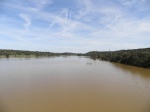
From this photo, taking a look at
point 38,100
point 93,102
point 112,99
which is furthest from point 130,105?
point 38,100

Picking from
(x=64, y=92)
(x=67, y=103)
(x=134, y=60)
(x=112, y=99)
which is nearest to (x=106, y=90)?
(x=112, y=99)

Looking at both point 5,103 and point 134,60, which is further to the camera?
point 134,60

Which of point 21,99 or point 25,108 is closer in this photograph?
point 25,108

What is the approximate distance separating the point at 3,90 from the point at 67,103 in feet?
14.8

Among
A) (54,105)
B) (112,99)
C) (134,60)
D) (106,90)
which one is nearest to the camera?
(54,105)

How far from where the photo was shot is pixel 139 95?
9.91 meters

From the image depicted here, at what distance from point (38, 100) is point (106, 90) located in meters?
4.60

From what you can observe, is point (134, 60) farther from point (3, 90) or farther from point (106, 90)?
point (3, 90)

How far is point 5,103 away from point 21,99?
0.85m

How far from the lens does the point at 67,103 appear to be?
323 inches

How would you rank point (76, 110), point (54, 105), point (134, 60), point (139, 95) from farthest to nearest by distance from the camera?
1. point (134, 60)
2. point (139, 95)
3. point (54, 105)
4. point (76, 110)

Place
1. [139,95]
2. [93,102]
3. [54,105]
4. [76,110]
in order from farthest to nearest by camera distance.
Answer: [139,95] < [93,102] < [54,105] < [76,110]

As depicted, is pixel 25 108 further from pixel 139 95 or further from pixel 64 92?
pixel 139 95

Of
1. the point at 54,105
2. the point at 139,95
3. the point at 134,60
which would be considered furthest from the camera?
the point at 134,60
